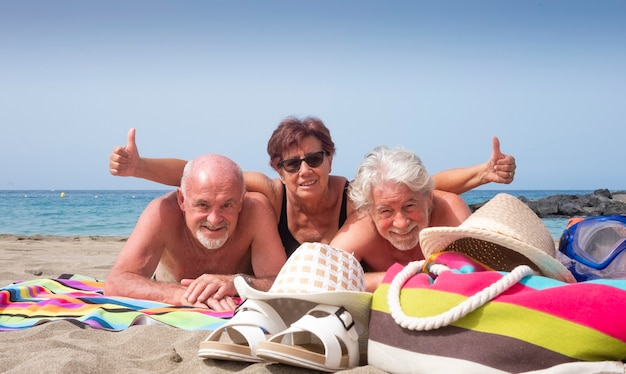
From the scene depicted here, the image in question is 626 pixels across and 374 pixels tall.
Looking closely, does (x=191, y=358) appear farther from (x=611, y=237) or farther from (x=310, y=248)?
(x=611, y=237)

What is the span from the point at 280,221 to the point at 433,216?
1441 mm

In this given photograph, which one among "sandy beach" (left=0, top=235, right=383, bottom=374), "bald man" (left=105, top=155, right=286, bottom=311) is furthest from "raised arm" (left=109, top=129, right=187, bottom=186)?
"sandy beach" (left=0, top=235, right=383, bottom=374)

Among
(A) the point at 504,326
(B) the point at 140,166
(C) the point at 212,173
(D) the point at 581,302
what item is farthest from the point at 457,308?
(B) the point at 140,166

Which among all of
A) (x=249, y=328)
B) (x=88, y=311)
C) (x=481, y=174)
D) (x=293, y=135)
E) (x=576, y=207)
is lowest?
(x=576, y=207)

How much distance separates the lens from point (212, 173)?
15.4ft

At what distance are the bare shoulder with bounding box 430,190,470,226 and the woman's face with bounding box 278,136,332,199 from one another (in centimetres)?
96

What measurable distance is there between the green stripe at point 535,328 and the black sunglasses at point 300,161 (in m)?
2.67

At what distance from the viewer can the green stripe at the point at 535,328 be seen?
224 cm

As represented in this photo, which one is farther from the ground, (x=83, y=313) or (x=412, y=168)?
(x=412, y=168)

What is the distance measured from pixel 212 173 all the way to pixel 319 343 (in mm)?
2178

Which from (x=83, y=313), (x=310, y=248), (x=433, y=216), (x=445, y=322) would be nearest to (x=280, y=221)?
(x=433, y=216)

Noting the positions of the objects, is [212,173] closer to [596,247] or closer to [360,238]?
[360,238]

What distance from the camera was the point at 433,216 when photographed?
475 cm

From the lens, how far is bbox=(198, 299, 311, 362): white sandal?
106 inches
